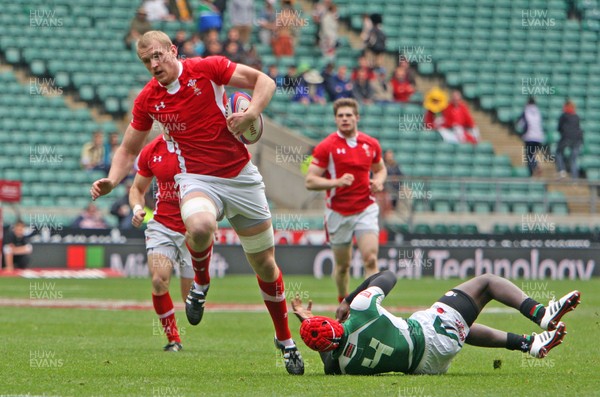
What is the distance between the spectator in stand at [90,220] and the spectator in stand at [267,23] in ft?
26.5

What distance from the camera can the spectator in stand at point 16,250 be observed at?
23438mm

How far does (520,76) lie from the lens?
32.4 meters

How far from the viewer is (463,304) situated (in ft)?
28.5

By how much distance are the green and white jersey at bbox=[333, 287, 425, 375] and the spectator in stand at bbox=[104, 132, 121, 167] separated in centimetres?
1706

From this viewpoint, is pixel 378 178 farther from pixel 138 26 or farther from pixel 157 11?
pixel 157 11

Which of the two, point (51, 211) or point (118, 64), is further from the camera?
point (118, 64)

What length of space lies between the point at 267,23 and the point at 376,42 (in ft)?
9.52

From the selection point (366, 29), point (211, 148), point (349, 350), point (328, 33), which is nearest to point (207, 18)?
point (328, 33)

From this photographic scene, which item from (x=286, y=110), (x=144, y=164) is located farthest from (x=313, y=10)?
(x=144, y=164)

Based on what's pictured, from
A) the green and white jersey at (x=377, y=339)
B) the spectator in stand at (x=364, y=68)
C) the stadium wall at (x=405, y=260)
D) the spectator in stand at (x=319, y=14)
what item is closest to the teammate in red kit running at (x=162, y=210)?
the green and white jersey at (x=377, y=339)

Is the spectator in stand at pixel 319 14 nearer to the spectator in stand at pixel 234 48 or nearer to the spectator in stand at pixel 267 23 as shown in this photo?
the spectator in stand at pixel 267 23

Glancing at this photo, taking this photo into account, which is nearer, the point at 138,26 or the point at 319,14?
the point at 138,26

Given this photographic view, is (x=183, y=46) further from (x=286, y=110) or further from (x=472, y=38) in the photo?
(x=472, y=38)

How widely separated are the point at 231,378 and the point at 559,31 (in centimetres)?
2742
